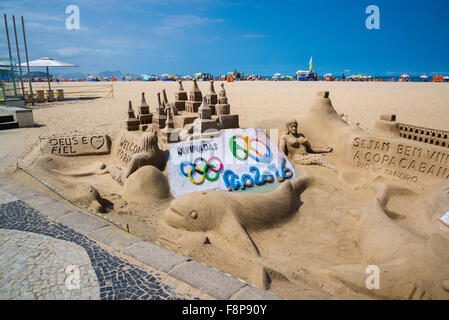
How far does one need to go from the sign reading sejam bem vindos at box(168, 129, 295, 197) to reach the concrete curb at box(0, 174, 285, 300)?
252 centimetres

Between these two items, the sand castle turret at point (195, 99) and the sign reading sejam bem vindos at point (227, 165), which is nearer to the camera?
the sign reading sejam bem vindos at point (227, 165)

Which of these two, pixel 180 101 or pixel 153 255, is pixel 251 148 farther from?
pixel 180 101

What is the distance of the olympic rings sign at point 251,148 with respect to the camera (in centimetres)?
745

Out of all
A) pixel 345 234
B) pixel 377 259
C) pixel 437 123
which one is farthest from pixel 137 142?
pixel 437 123

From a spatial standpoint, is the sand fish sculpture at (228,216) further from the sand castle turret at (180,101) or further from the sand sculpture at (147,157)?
the sand castle turret at (180,101)

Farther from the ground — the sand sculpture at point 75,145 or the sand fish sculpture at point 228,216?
the sand sculpture at point 75,145

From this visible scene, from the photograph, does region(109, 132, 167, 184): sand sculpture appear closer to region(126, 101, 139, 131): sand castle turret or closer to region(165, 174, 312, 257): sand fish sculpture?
region(165, 174, 312, 257): sand fish sculpture

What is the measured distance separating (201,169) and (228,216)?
1.97 metres

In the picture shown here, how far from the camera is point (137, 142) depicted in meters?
8.23

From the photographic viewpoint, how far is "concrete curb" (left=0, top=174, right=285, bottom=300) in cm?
299

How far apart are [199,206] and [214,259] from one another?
3.79 ft

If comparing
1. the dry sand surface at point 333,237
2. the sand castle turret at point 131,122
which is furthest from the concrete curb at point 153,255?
the sand castle turret at point 131,122

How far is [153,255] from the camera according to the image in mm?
3555

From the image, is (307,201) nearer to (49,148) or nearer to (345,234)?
(345,234)
